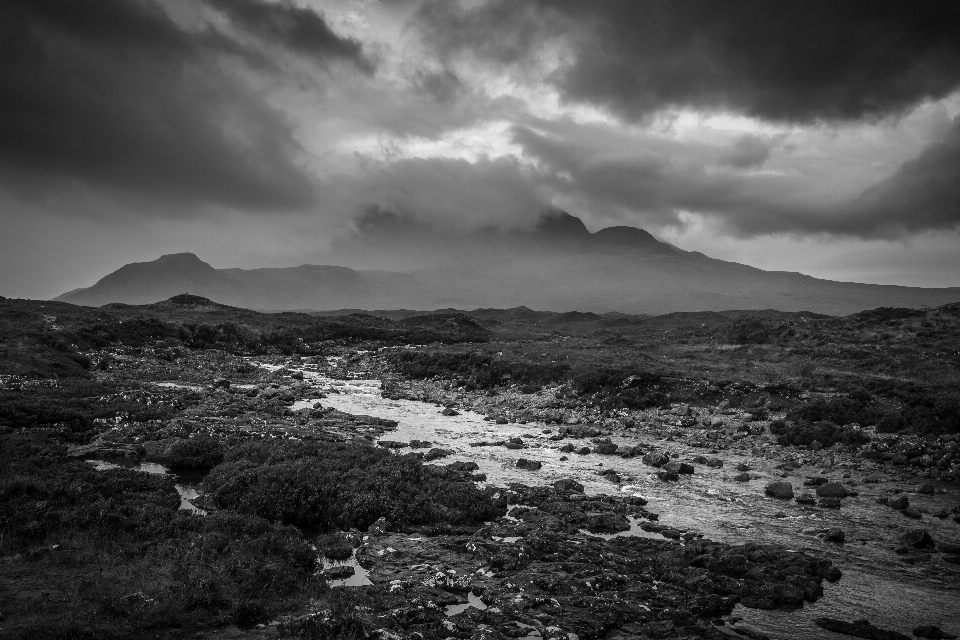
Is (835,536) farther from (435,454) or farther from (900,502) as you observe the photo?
(435,454)

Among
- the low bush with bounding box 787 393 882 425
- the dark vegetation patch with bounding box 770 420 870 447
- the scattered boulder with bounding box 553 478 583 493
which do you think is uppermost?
the low bush with bounding box 787 393 882 425

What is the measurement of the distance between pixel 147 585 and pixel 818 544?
18045 millimetres

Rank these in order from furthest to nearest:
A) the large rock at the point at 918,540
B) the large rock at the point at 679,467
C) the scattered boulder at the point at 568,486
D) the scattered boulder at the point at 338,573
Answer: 1. the large rock at the point at 679,467
2. the scattered boulder at the point at 568,486
3. the large rock at the point at 918,540
4. the scattered boulder at the point at 338,573

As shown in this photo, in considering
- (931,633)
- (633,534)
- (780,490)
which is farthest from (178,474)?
(931,633)

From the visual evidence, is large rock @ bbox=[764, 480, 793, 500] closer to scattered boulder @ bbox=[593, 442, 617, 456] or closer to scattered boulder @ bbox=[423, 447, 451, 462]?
scattered boulder @ bbox=[593, 442, 617, 456]

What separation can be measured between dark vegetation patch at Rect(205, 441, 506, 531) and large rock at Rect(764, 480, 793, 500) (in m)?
10.6

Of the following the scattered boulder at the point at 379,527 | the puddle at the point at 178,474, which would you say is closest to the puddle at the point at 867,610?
the scattered boulder at the point at 379,527

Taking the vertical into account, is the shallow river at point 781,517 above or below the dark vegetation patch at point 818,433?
below

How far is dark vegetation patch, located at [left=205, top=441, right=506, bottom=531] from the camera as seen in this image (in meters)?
18.4

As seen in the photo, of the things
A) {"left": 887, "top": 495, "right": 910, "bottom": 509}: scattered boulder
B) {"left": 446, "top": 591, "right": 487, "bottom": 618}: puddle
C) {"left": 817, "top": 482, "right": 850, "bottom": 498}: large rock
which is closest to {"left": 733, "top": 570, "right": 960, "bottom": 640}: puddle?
{"left": 446, "top": 591, "right": 487, "bottom": 618}: puddle

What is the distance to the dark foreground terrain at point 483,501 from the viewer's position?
12.4m

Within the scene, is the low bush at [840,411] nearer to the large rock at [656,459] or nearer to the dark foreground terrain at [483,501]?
the dark foreground terrain at [483,501]

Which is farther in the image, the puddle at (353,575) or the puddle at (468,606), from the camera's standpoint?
the puddle at (353,575)

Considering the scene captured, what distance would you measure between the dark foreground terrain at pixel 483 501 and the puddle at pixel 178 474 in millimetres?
203
